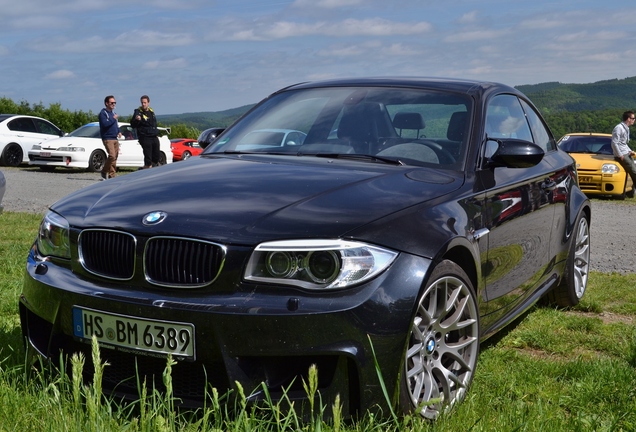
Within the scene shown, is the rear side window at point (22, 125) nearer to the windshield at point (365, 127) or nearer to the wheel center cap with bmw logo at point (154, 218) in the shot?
the windshield at point (365, 127)

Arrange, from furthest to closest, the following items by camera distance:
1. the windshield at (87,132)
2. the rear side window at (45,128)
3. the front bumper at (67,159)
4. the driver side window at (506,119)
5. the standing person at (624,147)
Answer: the rear side window at (45,128) < the windshield at (87,132) < the front bumper at (67,159) < the standing person at (624,147) < the driver side window at (506,119)

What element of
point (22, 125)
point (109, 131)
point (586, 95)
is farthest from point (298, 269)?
point (586, 95)

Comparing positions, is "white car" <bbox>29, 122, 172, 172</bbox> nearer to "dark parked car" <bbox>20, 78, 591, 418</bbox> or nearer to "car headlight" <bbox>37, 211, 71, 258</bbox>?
"dark parked car" <bbox>20, 78, 591, 418</bbox>

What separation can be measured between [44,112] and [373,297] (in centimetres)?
4797

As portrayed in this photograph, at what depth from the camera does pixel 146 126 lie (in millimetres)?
19312

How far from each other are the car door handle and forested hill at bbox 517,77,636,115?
112 metres

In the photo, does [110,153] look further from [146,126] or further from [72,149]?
[72,149]

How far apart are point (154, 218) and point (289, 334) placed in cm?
77

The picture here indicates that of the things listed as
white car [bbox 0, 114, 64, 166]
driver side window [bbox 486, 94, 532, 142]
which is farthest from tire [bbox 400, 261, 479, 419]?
white car [bbox 0, 114, 64, 166]

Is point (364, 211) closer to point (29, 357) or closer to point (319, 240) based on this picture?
point (319, 240)

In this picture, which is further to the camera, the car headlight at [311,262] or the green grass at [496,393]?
the car headlight at [311,262]

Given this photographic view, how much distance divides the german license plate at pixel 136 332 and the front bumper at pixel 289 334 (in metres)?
0.03

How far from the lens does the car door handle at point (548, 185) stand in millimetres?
5031

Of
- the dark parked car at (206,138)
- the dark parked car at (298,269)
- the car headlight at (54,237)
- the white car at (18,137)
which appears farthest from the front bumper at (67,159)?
the car headlight at (54,237)
